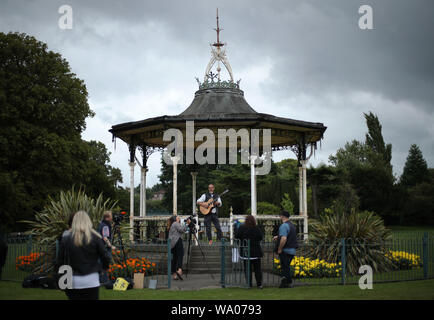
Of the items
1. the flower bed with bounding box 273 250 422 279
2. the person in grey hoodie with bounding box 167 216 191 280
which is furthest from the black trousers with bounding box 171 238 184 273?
the flower bed with bounding box 273 250 422 279

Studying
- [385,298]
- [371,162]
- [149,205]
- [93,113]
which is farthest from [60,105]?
[149,205]

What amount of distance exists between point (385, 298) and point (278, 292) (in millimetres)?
2170

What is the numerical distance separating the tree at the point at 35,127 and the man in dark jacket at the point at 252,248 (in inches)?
713

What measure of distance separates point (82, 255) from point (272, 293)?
210 inches

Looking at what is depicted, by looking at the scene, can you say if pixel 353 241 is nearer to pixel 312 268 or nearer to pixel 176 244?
pixel 312 268

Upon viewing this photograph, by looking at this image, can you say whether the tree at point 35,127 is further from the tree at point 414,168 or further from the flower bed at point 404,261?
the tree at point 414,168

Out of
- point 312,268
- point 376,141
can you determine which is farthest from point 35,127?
point 376,141

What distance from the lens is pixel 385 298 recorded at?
906 centimetres

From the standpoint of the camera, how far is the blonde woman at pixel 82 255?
5648mm

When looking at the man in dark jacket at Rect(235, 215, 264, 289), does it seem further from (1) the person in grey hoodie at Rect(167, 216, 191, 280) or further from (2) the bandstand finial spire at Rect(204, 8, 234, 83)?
(2) the bandstand finial spire at Rect(204, 8, 234, 83)

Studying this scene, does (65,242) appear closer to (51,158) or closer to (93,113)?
(51,158)

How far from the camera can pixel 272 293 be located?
32.4ft

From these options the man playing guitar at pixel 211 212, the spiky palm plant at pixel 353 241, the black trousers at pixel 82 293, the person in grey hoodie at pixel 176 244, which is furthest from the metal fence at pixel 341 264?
the black trousers at pixel 82 293

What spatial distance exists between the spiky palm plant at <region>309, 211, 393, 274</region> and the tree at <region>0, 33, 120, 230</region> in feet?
58.7
